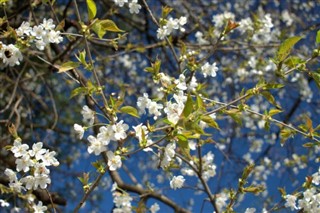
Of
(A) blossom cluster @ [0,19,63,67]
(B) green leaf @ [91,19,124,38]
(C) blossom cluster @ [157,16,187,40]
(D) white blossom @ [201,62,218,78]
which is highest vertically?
(C) blossom cluster @ [157,16,187,40]

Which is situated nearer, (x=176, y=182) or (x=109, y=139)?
(x=109, y=139)

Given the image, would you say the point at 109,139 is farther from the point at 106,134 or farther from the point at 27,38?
the point at 27,38

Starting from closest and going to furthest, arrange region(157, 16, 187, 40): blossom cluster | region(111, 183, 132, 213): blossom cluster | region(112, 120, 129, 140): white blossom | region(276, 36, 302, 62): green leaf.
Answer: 1. region(112, 120, 129, 140): white blossom
2. region(276, 36, 302, 62): green leaf
3. region(111, 183, 132, 213): blossom cluster
4. region(157, 16, 187, 40): blossom cluster

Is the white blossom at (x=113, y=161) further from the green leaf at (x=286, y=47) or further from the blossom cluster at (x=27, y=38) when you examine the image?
the green leaf at (x=286, y=47)

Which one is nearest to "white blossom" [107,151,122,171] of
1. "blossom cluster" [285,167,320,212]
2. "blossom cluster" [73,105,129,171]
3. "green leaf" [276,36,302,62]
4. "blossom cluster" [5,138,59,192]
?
"blossom cluster" [73,105,129,171]

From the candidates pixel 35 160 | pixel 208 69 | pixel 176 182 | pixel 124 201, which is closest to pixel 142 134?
pixel 35 160

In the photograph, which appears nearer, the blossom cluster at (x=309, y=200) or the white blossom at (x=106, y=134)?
the white blossom at (x=106, y=134)

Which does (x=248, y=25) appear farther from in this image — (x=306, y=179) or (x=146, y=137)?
(x=146, y=137)

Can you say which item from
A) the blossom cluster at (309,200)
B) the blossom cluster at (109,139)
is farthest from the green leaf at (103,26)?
the blossom cluster at (309,200)

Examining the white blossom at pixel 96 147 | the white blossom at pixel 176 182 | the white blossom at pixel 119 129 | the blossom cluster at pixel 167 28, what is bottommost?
the white blossom at pixel 176 182

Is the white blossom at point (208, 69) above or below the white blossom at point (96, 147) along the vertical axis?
above

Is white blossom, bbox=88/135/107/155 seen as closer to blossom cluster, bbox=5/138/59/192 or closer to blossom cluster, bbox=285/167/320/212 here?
blossom cluster, bbox=5/138/59/192

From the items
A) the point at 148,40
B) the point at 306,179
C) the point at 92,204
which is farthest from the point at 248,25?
the point at 92,204

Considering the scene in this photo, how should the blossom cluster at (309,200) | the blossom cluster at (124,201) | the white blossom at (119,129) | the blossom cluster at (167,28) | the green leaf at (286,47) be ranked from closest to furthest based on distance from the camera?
the white blossom at (119,129)
the green leaf at (286,47)
the blossom cluster at (309,200)
the blossom cluster at (124,201)
the blossom cluster at (167,28)
